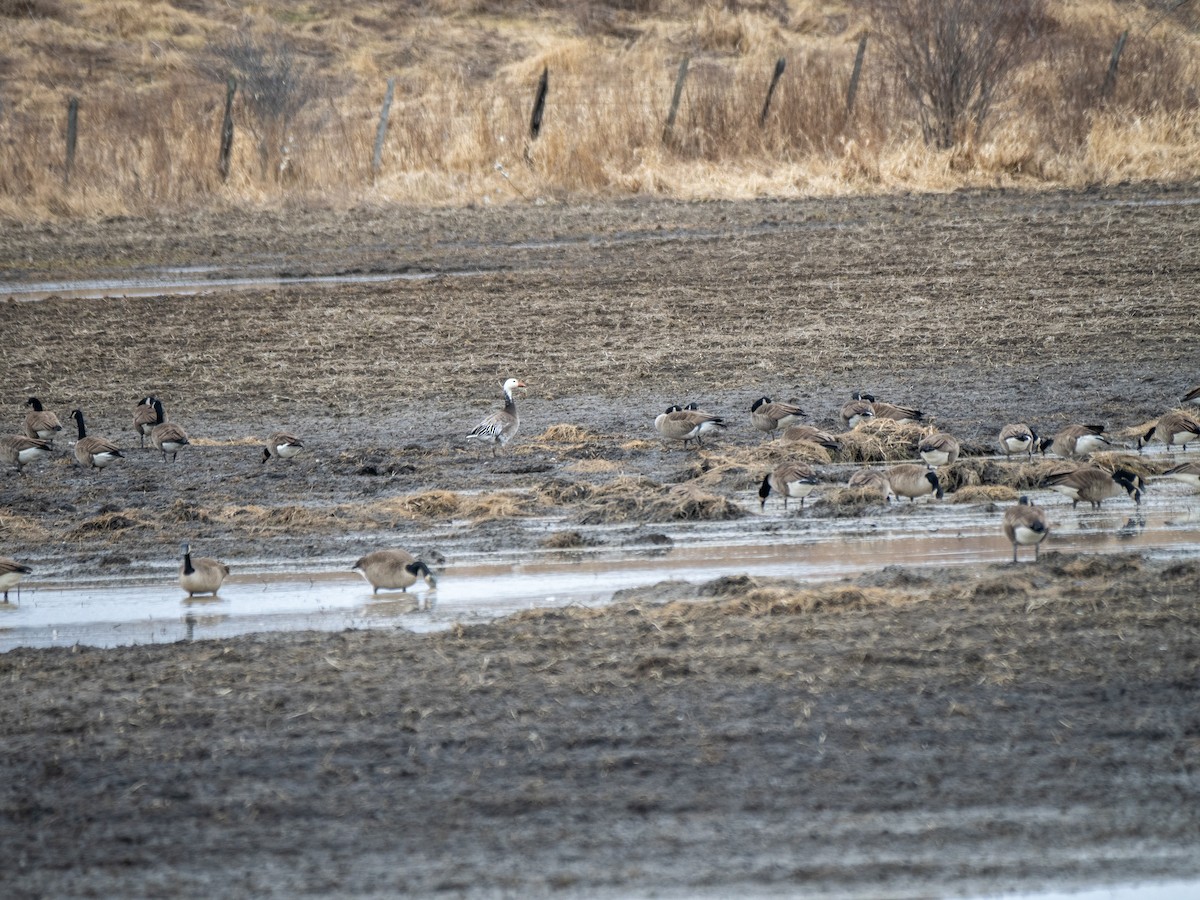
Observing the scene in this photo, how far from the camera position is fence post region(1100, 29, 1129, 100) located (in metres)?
30.3

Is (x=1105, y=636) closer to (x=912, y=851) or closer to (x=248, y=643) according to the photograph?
(x=912, y=851)

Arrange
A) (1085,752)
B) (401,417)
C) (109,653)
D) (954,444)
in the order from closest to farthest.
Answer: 1. (1085,752)
2. (109,653)
3. (954,444)
4. (401,417)

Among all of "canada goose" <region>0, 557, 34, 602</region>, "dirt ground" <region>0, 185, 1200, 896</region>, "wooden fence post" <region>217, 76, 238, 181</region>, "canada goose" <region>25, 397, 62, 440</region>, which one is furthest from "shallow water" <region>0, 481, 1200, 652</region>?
"wooden fence post" <region>217, 76, 238, 181</region>

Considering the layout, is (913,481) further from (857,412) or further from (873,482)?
(857,412)

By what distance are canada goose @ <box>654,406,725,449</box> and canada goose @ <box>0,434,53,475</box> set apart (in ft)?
18.7

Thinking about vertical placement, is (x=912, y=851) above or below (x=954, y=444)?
A: below

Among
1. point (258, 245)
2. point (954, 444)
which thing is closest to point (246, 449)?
point (954, 444)

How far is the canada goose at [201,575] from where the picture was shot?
9.05m

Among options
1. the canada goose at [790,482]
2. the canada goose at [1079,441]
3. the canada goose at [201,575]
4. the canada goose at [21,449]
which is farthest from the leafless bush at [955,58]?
the canada goose at [201,575]

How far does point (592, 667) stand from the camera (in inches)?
289

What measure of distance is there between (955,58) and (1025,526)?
71.2ft

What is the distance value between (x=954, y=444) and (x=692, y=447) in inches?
97.6

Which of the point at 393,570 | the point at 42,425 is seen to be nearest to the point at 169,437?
the point at 42,425

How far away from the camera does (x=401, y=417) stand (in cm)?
1427
